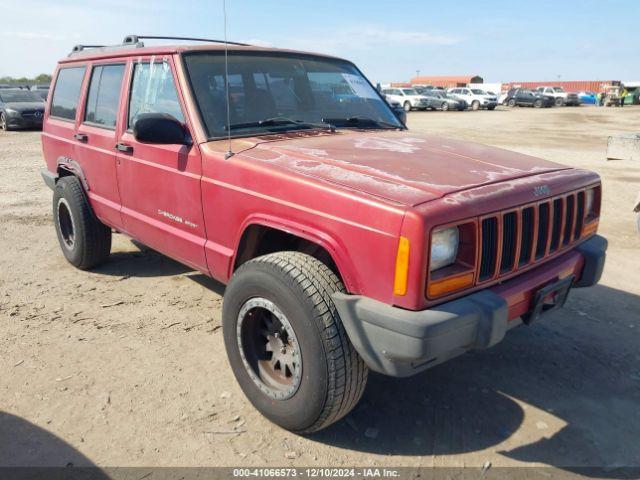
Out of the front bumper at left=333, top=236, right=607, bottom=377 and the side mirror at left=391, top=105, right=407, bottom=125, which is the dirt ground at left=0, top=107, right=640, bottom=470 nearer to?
the front bumper at left=333, top=236, right=607, bottom=377

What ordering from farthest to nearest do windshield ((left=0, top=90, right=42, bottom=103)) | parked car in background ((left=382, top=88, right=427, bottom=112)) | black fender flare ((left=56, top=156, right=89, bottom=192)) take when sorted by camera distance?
parked car in background ((left=382, top=88, right=427, bottom=112)) → windshield ((left=0, top=90, right=42, bottom=103)) → black fender flare ((left=56, top=156, right=89, bottom=192))

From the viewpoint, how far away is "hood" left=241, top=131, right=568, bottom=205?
2410 millimetres

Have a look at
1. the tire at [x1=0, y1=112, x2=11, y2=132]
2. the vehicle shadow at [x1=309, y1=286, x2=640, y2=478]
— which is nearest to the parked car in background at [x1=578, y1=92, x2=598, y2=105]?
the tire at [x1=0, y1=112, x2=11, y2=132]

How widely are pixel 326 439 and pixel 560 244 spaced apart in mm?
1681

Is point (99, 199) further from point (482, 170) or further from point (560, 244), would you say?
point (560, 244)

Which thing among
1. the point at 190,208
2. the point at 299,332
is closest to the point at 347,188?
the point at 299,332

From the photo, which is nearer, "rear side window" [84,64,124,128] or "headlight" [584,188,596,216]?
"headlight" [584,188,596,216]

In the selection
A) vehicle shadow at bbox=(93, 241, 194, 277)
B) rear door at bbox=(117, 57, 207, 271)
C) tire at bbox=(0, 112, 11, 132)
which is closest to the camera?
rear door at bbox=(117, 57, 207, 271)

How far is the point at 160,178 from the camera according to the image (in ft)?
11.5

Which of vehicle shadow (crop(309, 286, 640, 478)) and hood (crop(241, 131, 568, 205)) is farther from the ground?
hood (crop(241, 131, 568, 205))

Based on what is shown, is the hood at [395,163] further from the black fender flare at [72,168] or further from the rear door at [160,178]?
the black fender flare at [72,168]

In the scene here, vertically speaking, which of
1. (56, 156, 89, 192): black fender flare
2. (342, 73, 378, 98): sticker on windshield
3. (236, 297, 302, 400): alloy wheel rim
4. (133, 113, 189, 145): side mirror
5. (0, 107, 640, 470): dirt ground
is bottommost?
(0, 107, 640, 470): dirt ground

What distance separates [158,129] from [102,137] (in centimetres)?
133

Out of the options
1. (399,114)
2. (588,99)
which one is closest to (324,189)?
(399,114)
